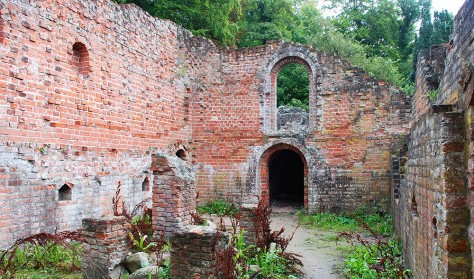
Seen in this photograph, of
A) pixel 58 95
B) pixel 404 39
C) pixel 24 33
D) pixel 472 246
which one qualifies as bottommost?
pixel 472 246

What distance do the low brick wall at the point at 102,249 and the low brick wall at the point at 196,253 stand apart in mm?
1134

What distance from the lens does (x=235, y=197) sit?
14070 millimetres

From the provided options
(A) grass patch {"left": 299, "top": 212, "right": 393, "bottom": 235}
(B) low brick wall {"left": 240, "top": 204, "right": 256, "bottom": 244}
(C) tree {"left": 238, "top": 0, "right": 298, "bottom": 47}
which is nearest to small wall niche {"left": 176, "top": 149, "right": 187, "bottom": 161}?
(A) grass patch {"left": 299, "top": 212, "right": 393, "bottom": 235}

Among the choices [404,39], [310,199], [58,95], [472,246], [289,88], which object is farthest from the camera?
[404,39]

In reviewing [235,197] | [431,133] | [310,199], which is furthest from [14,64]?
[310,199]

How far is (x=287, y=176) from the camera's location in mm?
19969

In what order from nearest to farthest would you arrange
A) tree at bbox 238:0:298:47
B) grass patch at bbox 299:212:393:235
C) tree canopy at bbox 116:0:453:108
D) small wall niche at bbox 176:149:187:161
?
1. grass patch at bbox 299:212:393:235
2. small wall niche at bbox 176:149:187:161
3. tree canopy at bbox 116:0:453:108
4. tree at bbox 238:0:298:47

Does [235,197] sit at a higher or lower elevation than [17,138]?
lower

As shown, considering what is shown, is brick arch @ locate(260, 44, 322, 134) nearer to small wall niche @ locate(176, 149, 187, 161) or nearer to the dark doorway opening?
small wall niche @ locate(176, 149, 187, 161)

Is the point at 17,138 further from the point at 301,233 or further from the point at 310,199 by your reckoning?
the point at 310,199

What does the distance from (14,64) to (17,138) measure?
1.40 meters

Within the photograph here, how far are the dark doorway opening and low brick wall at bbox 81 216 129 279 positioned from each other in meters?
12.5

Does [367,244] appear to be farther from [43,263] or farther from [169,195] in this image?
[43,263]

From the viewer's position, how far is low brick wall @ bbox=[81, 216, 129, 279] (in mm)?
5984
